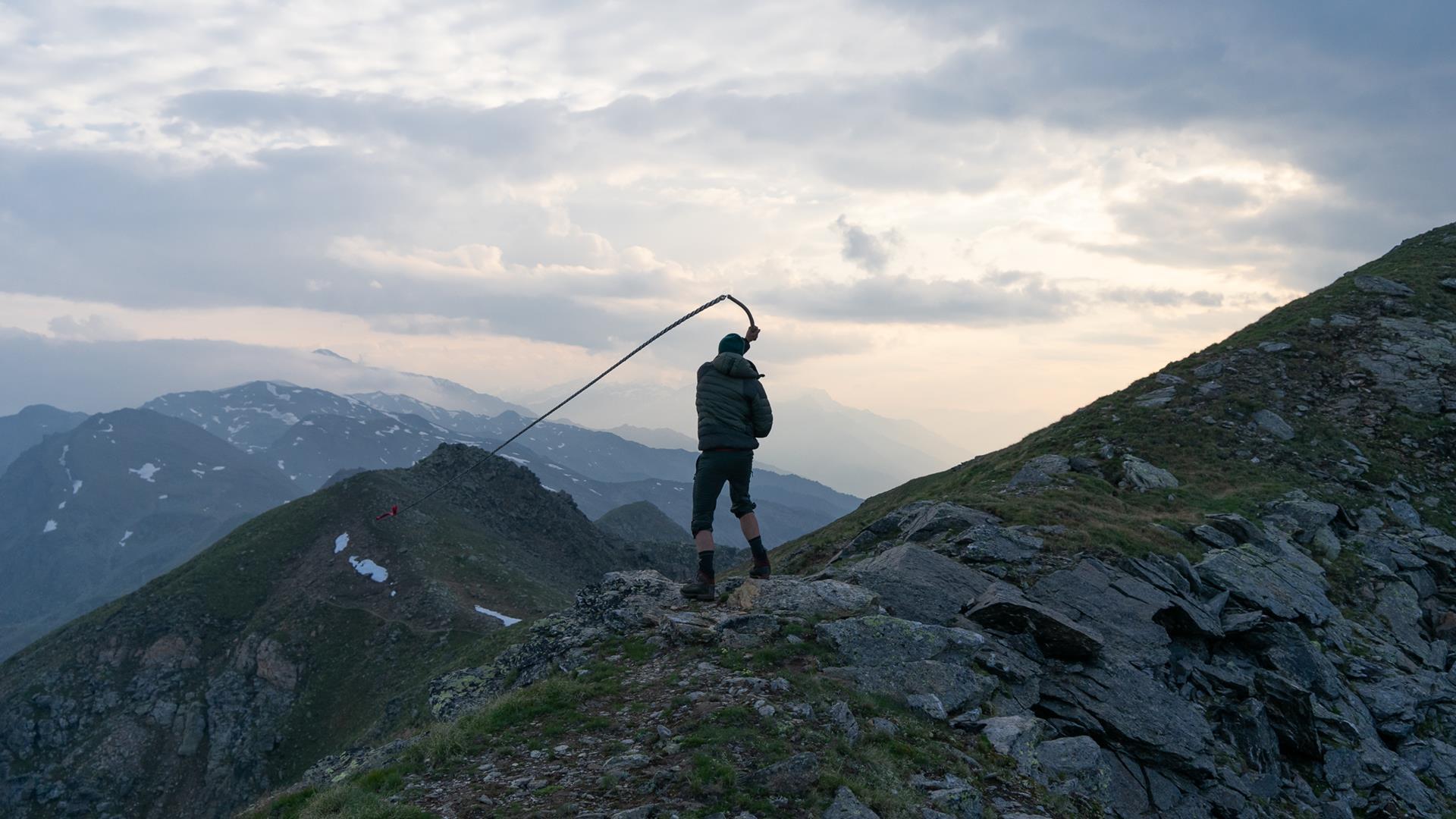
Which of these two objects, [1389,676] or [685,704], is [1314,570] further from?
[685,704]

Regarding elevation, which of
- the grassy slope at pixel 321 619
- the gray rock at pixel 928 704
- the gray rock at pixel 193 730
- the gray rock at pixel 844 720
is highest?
the gray rock at pixel 844 720

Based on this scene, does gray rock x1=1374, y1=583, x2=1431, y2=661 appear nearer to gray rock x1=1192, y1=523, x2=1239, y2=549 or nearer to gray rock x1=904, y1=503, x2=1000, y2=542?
gray rock x1=1192, y1=523, x2=1239, y2=549

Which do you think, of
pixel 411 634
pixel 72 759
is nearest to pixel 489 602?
pixel 411 634

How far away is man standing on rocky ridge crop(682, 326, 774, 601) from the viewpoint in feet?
51.8

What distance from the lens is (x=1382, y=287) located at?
4141cm

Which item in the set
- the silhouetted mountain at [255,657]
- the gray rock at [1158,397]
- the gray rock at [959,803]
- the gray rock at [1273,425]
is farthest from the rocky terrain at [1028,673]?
the silhouetted mountain at [255,657]

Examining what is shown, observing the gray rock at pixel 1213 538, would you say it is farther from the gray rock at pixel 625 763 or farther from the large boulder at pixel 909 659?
the gray rock at pixel 625 763

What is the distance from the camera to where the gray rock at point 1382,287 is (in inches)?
1593

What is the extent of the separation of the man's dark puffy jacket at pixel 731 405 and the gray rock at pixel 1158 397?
80.8 feet

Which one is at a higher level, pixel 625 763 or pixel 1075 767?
pixel 625 763

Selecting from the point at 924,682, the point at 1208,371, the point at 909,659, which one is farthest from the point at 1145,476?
the point at 924,682

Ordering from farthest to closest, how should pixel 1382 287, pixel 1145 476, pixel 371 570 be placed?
pixel 371 570, pixel 1382 287, pixel 1145 476

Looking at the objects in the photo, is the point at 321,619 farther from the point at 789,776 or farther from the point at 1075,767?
the point at 1075,767

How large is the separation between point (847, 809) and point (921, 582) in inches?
306
